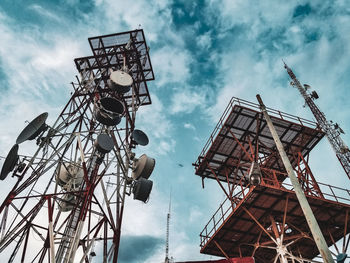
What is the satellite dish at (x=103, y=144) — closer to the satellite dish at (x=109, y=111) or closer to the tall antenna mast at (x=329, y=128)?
the satellite dish at (x=109, y=111)

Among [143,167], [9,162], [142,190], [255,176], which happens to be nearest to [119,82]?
[143,167]

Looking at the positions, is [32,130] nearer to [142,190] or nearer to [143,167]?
[143,167]

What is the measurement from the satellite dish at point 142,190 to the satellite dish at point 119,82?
5951mm

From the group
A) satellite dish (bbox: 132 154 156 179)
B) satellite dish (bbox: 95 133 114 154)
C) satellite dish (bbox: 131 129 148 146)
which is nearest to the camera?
satellite dish (bbox: 95 133 114 154)

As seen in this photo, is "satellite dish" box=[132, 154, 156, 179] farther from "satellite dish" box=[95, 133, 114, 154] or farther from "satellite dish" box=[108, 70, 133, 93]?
"satellite dish" box=[108, 70, 133, 93]

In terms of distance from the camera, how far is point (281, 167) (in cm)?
2375

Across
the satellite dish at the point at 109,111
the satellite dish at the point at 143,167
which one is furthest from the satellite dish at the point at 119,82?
the satellite dish at the point at 143,167

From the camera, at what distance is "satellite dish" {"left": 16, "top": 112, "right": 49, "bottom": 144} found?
50.8ft

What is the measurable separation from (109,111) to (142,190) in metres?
4.72

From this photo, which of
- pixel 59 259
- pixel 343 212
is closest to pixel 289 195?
pixel 343 212

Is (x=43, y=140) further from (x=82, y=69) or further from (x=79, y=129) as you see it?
(x=82, y=69)

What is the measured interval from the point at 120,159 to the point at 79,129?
3686 millimetres

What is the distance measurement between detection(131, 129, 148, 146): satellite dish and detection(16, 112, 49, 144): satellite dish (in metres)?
5.20

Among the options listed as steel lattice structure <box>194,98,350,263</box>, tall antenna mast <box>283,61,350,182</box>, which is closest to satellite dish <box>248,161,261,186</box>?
steel lattice structure <box>194,98,350,263</box>
